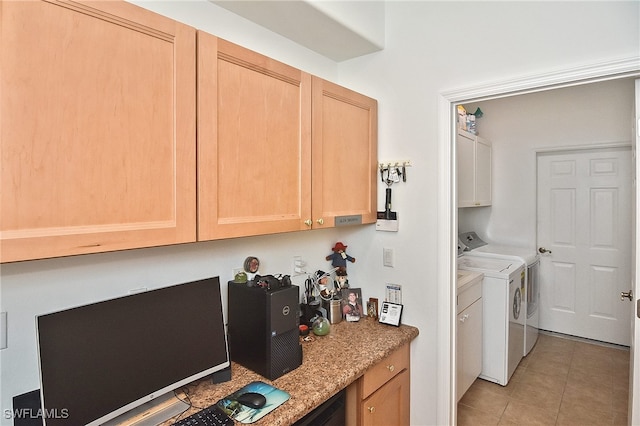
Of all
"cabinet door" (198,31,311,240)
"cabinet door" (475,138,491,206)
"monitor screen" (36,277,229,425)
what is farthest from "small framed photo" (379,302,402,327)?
"cabinet door" (475,138,491,206)

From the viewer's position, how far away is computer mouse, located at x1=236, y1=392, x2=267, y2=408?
4.17ft

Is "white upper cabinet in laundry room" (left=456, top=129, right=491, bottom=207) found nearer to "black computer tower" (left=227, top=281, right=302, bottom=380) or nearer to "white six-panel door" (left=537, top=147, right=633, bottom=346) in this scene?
Result: "white six-panel door" (left=537, top=147, right=633, bottom=346)

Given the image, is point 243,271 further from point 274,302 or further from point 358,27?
point 358,27

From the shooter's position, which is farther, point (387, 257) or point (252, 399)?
point (387, 257)

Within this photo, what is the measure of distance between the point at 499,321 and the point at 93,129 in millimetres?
3060

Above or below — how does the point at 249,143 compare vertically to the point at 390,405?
above

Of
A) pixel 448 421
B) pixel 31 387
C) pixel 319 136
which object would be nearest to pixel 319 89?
pixel 319 136

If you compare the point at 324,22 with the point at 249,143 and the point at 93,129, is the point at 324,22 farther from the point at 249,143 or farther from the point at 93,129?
the point at 93,129

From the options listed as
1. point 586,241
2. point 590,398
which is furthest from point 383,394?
point 586,241

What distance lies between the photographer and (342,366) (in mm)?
1601

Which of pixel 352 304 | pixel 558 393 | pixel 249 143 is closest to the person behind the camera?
pixel 249 143

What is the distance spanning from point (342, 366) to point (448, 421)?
87 centimetres

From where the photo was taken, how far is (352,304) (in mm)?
2225

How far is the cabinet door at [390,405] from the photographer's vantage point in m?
1.75
